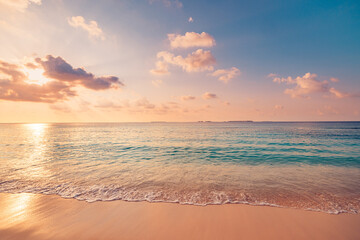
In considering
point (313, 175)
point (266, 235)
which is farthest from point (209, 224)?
point (313, 175)

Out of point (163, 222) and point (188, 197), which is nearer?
point (163, 222)

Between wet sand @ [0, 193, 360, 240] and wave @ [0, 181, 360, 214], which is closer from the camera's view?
wet sand @ [0, 193, 360, 240]

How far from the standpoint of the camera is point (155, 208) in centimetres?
622

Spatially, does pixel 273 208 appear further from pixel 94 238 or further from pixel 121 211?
pixel 94 238

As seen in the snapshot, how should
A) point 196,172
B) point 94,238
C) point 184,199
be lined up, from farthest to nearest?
point 196,172, point 184,199, point 94,238

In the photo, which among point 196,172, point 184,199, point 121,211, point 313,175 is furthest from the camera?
point 196,172

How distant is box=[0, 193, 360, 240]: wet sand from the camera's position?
4.71 meters

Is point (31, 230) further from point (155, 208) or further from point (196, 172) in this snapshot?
point (196, 172)

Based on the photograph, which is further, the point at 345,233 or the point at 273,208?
the point at 273,208

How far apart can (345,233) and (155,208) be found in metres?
6.25

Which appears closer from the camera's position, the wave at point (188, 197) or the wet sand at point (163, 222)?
the wet sand at point (163, 222)

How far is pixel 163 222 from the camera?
5316 millimetres

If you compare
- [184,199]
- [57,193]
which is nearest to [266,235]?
[184,199]

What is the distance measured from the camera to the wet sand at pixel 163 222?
4715 mm
